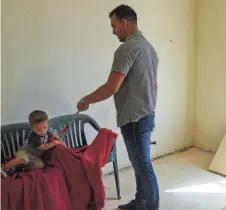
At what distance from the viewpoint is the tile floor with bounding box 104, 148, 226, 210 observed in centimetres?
246

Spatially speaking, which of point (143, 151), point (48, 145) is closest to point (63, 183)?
point (48, 145)

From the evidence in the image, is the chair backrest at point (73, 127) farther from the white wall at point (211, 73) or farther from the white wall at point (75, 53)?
the white wall at point (211, 73)

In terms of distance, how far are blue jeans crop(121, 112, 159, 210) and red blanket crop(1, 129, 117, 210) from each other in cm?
18

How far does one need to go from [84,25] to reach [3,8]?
643 millimetres

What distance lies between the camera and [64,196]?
1945 mm

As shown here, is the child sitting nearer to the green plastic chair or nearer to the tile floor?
the green plastic chair

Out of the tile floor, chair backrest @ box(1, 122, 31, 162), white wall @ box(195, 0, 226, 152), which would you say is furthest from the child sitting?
white wall @ box(195, 0, 226, 152)

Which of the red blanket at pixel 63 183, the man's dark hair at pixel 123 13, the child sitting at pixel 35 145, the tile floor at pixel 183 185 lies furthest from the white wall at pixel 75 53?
the man's dark hair at pixel 123 13

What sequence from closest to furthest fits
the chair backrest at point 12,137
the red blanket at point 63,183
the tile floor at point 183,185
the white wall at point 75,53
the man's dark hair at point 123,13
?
the red blanket at point 63,183 → the man's dark hair at point 123,13 → the chair backrest at point 12,137 → the white wall at point 75,53 → the tile floor at point 183,185

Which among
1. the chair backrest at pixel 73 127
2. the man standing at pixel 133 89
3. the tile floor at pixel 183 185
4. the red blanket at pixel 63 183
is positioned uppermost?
the man standing at pixel 133 89

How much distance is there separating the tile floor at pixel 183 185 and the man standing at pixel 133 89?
0.45 metres

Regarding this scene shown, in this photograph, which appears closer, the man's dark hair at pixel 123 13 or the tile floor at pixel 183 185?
the man's dark hair at pixel 123 13

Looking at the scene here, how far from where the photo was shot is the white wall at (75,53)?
2.31 metres

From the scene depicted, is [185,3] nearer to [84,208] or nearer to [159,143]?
[159,143]
